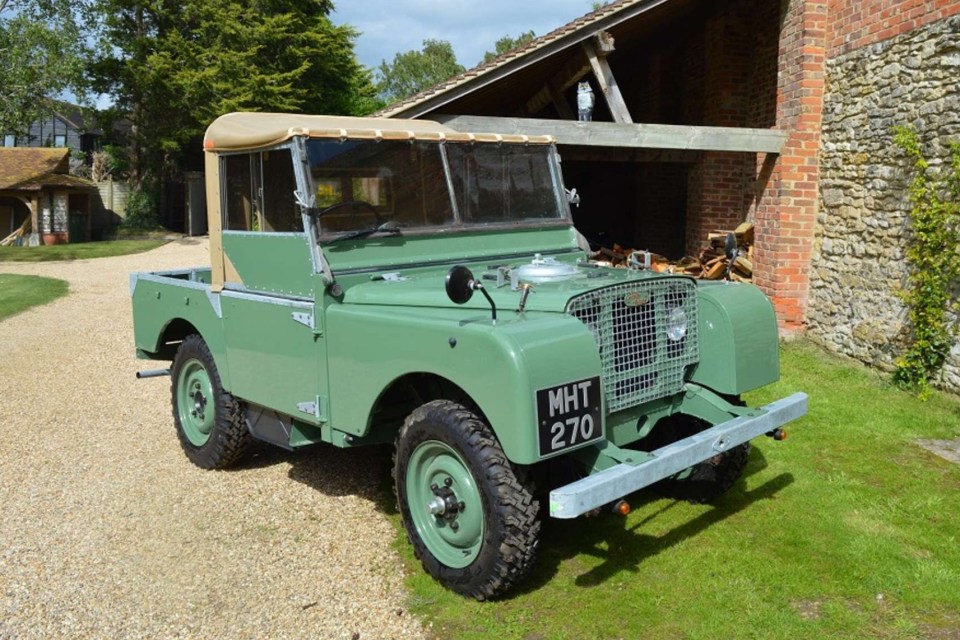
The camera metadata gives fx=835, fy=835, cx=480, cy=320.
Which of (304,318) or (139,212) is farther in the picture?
(139,212)

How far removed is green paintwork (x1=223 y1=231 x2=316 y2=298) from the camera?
A: 4.29 metres

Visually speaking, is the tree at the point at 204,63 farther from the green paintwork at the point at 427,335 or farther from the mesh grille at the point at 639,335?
the mesh grille at the point at 639,335

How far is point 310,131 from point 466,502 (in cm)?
203

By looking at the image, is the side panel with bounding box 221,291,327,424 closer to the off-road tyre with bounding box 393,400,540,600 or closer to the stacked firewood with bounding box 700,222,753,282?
the off-road tyre with bounding box 393,400,540,600

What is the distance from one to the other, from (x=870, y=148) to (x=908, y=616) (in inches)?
208

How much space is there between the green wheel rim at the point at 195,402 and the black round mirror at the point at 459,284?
2.61m

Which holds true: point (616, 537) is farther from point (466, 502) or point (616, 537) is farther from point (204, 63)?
point (204, 63)

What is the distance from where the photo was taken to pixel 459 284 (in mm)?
3365

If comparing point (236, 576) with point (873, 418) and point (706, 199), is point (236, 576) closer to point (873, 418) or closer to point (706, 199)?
point (873, 418)

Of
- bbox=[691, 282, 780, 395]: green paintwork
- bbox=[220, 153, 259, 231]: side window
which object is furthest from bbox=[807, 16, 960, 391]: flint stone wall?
bbox=[220, 153, 259, 231]: side window

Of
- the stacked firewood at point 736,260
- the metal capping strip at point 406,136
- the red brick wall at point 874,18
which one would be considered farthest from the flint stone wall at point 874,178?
the metal capping strip at point 406,136

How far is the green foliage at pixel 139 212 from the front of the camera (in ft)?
102

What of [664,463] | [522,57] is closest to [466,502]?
[664,463]

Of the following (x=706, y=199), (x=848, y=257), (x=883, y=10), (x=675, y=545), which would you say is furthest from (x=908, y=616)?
(x=706, y=199)
